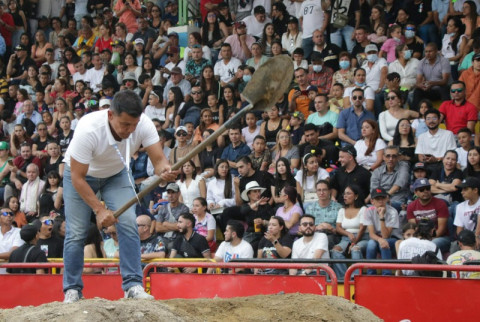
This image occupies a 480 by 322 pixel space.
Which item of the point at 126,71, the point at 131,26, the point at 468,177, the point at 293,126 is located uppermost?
the point at 131,26

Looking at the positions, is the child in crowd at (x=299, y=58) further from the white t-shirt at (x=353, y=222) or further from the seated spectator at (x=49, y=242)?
the seated spectator at (x=49, y=242)

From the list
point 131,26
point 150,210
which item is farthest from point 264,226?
point 131,26

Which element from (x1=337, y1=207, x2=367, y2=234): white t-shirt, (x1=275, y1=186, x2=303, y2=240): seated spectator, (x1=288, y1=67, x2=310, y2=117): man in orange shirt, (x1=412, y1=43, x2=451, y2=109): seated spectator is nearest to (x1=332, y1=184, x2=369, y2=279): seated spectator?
(x1=337, y1=207, x2=367, y2=234): white t-shirt

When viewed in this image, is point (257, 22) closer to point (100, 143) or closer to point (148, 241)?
point (148, 241)

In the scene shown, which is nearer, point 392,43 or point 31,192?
point 392,43

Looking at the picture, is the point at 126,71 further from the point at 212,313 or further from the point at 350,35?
the point at 212,313

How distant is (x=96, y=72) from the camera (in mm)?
19922

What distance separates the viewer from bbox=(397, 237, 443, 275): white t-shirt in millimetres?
10000

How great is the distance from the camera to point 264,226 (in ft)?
40.5

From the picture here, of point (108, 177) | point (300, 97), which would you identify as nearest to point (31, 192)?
point (300, 97)

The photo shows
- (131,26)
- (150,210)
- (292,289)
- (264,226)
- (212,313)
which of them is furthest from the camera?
(131,26)

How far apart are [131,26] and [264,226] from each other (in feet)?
35.1

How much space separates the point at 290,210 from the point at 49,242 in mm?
3721

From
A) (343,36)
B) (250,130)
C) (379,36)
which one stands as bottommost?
(250,130)
